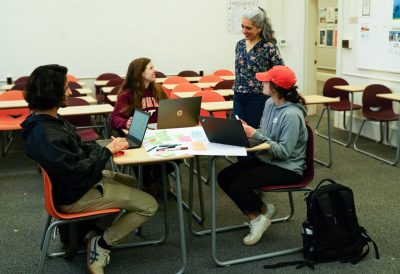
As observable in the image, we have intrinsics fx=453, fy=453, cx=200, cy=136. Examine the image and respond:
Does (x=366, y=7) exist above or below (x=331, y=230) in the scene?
above

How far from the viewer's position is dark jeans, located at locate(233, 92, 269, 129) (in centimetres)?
371

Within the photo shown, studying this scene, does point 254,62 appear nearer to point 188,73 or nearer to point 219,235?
point 219,235

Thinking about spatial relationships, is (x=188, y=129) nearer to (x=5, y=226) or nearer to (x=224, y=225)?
(x=224, y=225)

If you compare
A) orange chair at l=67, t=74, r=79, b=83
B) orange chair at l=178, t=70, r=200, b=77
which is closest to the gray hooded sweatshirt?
orange chair at l=67, t=74, r=79, b=83

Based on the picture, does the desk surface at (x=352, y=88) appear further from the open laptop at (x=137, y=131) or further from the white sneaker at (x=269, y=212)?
the open laptop at (x=137, y=131)

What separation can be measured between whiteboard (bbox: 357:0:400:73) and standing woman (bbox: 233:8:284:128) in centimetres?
220

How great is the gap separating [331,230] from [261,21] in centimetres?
175

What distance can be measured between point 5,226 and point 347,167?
3167 millimetres

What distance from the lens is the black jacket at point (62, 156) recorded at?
214 cm

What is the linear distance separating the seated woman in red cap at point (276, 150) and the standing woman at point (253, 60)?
2.69ft

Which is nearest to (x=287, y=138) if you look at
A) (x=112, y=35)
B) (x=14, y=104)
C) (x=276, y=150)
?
(x=276, y=150)

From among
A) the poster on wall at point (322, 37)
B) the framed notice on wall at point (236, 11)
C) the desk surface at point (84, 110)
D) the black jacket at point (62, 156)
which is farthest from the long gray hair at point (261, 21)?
the poster on wall at point (322, 37)

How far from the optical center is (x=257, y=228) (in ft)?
9.52

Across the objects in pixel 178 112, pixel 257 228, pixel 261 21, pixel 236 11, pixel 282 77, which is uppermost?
pixel 236 11
